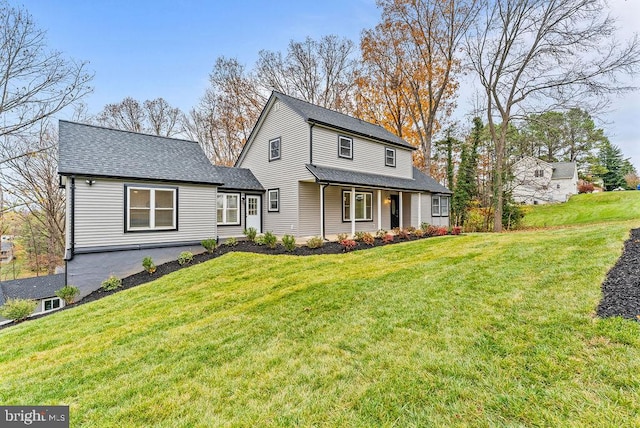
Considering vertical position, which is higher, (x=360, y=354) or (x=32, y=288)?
(x=360, y=354)

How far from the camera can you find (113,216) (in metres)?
9.10

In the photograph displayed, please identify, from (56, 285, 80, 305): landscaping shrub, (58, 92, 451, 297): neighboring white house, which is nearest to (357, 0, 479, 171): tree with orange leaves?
(58, 92, 451, 297): neighboring white house

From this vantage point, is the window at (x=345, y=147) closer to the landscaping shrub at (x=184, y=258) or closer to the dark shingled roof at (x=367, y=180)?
the dark shingled roof at (x=367, y=180)

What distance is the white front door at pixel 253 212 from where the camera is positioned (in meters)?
13.5

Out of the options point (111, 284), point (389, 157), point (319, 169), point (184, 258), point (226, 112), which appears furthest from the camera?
point (226, 112)

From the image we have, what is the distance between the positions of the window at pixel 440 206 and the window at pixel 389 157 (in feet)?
15.1

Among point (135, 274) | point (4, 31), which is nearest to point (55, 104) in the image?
point (4, 31)

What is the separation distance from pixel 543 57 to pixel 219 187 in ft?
60.1

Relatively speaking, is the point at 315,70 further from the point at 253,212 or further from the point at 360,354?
the point at 360,354

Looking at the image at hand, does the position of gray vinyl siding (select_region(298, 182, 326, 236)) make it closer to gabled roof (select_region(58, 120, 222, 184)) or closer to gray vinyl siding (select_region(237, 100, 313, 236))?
gray vinyl siding (select_region(237, 100, 313, 236))

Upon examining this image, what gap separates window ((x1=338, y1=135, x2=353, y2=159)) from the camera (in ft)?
44.4

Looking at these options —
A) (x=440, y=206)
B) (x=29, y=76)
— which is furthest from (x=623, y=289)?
(x=29, y=76)

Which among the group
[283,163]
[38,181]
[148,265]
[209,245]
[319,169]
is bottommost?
[148,265]

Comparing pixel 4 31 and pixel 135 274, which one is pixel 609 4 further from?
pixel 4 31
